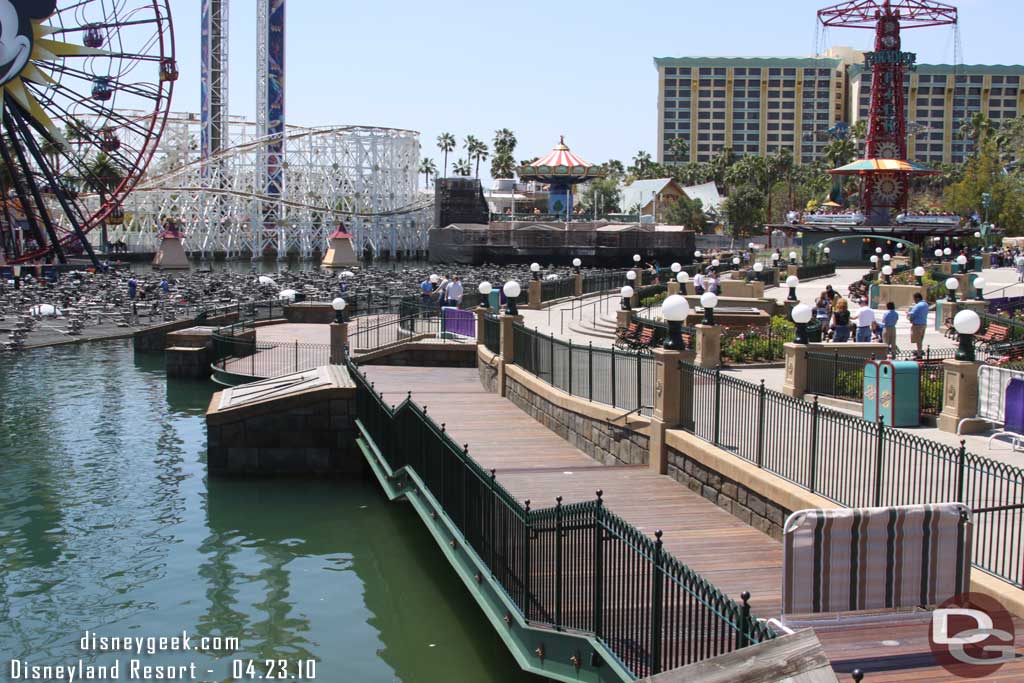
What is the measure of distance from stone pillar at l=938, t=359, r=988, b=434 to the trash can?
615 mm

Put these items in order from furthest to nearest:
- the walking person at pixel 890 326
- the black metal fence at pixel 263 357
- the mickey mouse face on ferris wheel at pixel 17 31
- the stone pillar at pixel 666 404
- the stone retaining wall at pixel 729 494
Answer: the mickey mouse face on ferris wheel at pixel 17 31 < the black metal fence at pixel 263 357 < the walking person at pixel 890 326 < the stone pillar at pixel 666 404 < the stone retaining wall at pixel 729 494

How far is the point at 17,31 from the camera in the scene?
62.3m

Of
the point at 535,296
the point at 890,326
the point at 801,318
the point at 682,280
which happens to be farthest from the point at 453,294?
the point at 801,318

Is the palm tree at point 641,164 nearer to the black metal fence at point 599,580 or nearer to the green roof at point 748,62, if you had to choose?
the green roof at point 748,62

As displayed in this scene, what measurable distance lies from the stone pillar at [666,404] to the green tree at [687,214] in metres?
117

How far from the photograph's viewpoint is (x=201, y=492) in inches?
885

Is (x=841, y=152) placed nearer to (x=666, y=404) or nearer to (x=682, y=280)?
(x=682, y=280)

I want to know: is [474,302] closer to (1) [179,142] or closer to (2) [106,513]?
(2) [106,513]

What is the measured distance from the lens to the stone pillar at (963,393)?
650 inches

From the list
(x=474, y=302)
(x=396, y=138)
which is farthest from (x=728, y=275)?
(x=396, y=138)

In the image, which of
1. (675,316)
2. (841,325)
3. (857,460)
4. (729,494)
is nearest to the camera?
(857,460)

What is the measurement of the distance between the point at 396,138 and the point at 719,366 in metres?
120

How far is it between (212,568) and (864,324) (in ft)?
44.7

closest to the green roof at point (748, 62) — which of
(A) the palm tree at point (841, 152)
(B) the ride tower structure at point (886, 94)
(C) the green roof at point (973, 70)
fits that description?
(C) the green roof at point (973, 70)
